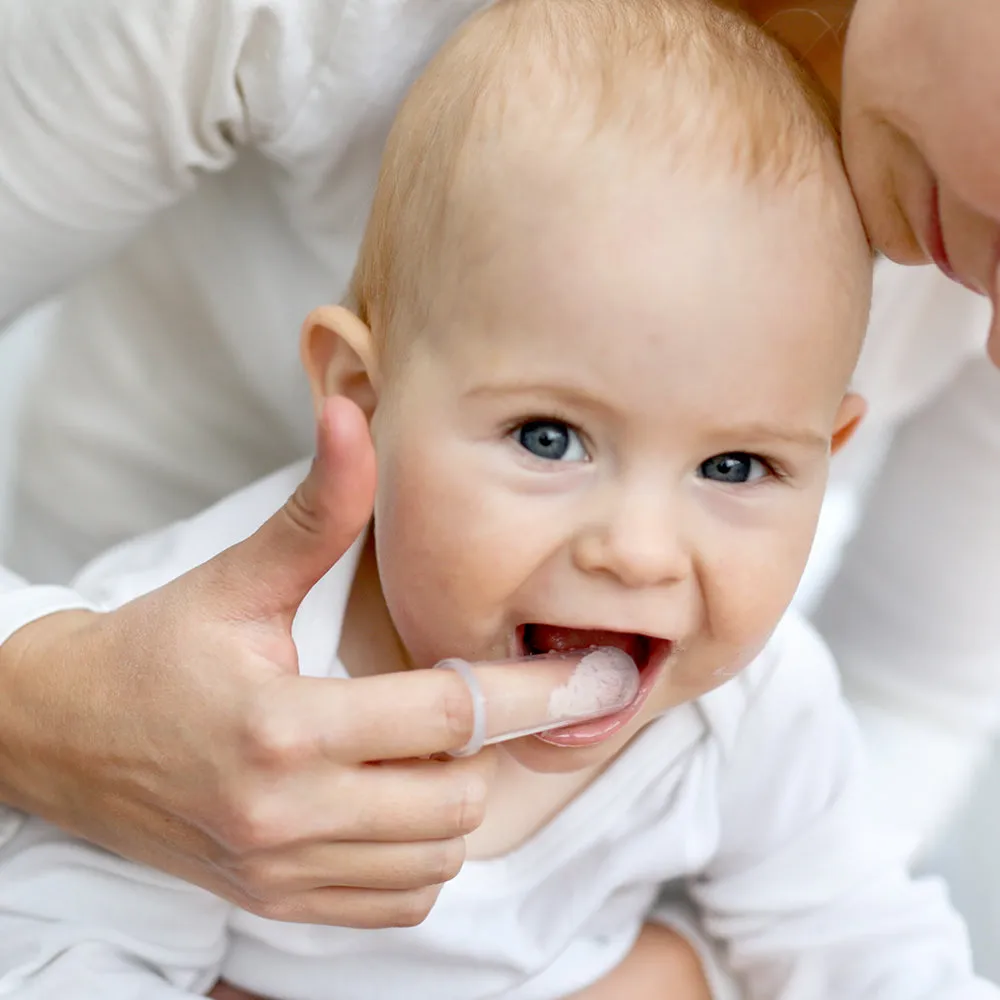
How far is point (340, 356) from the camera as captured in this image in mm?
785

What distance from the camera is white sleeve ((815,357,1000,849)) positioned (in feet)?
4.05

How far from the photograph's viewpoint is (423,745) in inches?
24.5

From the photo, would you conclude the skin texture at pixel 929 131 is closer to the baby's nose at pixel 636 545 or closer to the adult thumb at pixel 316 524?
the baby's nose at pixel 636 545

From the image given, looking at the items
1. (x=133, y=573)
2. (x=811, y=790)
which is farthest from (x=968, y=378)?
(x=133, y=573)

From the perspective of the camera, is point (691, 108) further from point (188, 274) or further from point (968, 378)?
point (968, 378)

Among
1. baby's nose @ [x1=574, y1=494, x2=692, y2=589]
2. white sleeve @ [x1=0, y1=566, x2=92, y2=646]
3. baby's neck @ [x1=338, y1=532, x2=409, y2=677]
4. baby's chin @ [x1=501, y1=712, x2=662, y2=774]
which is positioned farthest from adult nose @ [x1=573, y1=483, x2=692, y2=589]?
white sleeve @ [x1=0, y1=566, x2=92, y2=646]

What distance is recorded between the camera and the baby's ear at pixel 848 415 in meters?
0.81

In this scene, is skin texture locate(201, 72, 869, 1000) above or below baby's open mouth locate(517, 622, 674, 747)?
above

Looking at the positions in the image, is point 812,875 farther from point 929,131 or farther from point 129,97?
point 129,97

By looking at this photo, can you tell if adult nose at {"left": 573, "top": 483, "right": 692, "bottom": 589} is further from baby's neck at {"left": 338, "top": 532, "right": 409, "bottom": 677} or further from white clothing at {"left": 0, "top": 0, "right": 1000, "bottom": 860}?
white clothing at {"left": 0, "top": 0, "right": 1000, "bottom": 860}

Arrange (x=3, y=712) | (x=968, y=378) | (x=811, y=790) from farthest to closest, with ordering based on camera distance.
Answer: (x=968, y=378), (x=811, y=790), (x=3, y=712)

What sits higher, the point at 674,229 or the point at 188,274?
Answer: the point at 674,229

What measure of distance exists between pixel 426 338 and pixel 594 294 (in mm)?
107

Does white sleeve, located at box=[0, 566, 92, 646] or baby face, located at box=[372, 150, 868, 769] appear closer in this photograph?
baby face, located at box=[372, 150, 868, 769]
